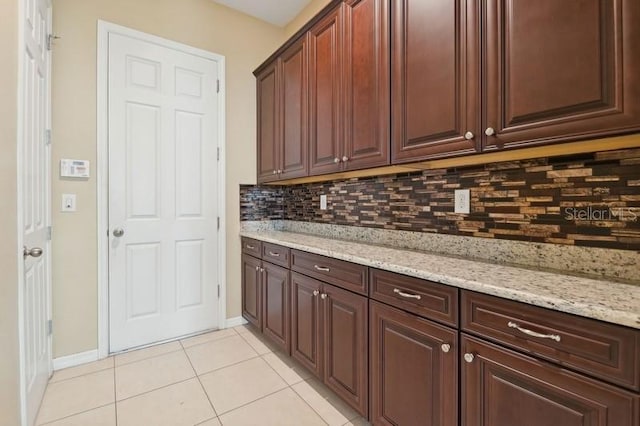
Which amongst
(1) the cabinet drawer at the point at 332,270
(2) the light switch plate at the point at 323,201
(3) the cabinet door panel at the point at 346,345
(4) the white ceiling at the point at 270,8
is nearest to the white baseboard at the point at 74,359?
(1) the cabinet drawer at the point at 332,270

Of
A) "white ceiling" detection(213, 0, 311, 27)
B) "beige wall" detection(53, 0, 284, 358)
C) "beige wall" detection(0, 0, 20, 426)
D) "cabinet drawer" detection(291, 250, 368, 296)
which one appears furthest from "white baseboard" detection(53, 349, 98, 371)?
"white ceiling" detection(213, 0, 311, 27)

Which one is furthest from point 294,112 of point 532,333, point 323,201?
point 532,333

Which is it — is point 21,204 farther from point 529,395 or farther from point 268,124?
point 529,395

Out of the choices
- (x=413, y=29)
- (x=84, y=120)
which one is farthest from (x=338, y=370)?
(x=84, y=120)

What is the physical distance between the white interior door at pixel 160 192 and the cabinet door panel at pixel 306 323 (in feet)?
3.52

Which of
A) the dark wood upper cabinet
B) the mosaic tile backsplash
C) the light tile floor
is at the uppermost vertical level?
the dark wood upper cabinet

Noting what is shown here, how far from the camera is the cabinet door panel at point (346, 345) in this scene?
148cm

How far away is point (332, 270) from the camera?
1.68m

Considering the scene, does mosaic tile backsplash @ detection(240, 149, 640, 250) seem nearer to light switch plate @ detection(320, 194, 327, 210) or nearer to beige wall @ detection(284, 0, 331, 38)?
light switch plate @ detection(320, 194, 327, 210)

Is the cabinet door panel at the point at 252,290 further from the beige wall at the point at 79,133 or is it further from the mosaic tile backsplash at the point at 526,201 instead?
the beige wall at the point at 79,133

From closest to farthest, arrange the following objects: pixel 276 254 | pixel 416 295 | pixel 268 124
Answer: pixel 416 295 → pixel 276 254 → pixel 268 124

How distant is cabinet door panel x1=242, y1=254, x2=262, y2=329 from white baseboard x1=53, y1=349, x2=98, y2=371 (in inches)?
45.4

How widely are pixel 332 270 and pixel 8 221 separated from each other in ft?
4.82

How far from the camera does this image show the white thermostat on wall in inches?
81.9
